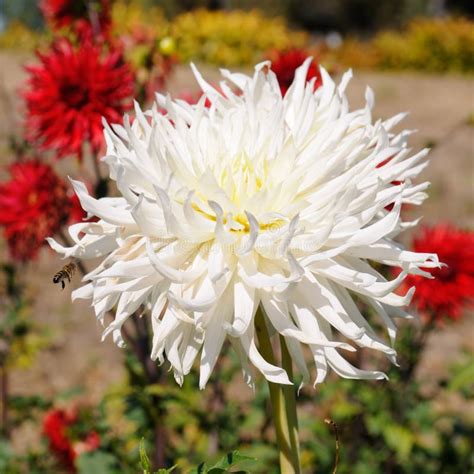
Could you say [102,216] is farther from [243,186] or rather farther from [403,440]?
[403,440]

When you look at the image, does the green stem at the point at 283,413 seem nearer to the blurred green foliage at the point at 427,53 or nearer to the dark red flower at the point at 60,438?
the dark red flower at the point at 60,438

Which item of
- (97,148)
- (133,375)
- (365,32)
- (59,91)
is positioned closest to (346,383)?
(133,375)

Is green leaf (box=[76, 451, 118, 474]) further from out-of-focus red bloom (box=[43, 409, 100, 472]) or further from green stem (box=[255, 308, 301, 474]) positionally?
green stem (box=[255, 308, 301, 474])

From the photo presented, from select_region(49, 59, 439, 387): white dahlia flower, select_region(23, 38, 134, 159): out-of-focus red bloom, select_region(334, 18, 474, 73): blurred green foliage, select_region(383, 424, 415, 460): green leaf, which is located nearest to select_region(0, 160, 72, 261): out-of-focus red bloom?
select_region(23, 38, 134, 159): out-of-focus red bloom

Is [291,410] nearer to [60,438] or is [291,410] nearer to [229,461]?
[229,461]

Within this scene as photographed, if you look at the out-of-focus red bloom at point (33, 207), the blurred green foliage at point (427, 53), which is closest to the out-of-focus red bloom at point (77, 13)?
the out-of-focus red bloom at point (33, 207)

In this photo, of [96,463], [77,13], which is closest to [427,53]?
[77,13]
